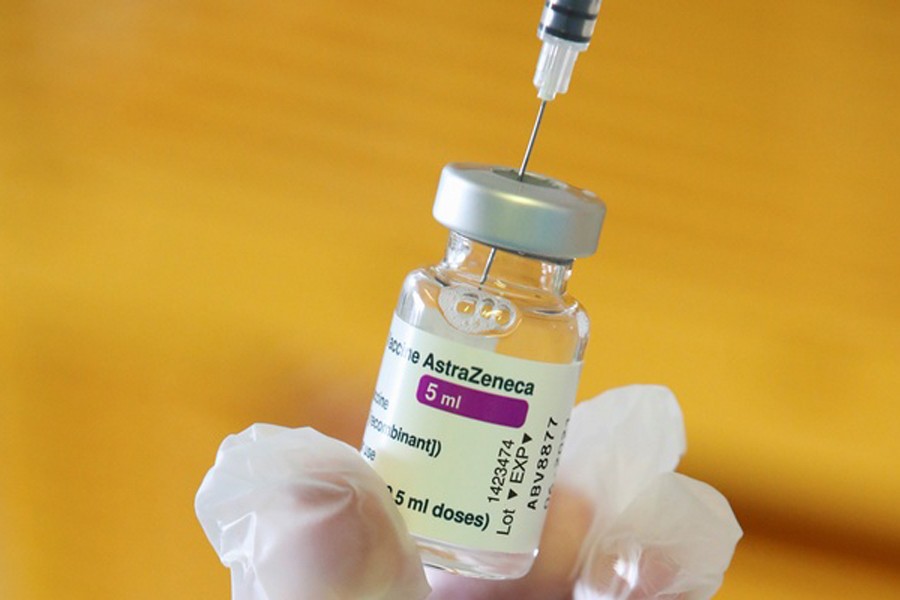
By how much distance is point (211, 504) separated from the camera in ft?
2.65

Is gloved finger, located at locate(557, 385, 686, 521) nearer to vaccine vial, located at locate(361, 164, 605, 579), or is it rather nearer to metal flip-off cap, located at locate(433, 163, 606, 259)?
vaccine vial, located at locate(361, 164, 605, 579)

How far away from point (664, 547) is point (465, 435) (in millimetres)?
286

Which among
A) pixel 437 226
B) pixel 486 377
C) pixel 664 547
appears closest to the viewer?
pixel 486 377

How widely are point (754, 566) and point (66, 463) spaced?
1274mm

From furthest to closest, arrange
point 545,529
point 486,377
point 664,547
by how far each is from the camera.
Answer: point 545,529 → point 664,547 → point 486,377

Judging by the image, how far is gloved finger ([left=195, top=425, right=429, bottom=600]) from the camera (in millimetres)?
785

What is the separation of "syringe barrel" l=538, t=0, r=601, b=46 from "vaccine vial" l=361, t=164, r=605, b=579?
0.12 meters

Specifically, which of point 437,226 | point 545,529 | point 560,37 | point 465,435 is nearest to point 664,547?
point 545,529

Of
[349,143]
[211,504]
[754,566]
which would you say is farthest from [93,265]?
[754,566]

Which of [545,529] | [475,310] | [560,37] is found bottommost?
[545,529]

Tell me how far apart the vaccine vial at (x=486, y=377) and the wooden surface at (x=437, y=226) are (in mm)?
874

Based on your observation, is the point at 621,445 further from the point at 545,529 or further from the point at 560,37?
the point at 560,37

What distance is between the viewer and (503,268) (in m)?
0.82

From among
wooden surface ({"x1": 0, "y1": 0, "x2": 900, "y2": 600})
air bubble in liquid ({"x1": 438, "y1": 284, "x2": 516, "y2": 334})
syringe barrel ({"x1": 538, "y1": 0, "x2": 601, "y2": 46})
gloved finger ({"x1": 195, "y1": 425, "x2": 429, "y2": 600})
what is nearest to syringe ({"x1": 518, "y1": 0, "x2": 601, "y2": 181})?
syringe barrel ({"x1": 538, "y1": 0, "x2": 601, "y2": 46})
